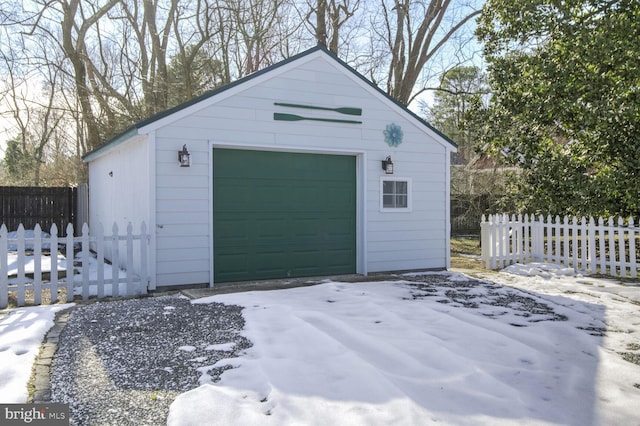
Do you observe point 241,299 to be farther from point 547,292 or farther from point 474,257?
point 474,257

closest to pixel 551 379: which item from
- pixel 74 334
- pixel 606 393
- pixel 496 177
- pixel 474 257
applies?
pixel 606 393

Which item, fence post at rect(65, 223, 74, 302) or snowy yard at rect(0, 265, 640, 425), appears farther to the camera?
fence post at rect(65, 223, 74, 302)

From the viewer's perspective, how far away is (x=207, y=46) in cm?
1828

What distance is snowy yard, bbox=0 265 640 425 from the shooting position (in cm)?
291

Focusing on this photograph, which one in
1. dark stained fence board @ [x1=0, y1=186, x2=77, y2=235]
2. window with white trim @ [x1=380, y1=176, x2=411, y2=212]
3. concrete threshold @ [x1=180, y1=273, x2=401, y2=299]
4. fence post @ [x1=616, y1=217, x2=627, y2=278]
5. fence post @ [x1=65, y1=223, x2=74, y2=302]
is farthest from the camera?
dark stained fence board @ [x1=0, y1=186, x2=77, y2=235]

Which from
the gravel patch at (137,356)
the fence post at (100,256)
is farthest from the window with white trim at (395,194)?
the fence post at (100,256)

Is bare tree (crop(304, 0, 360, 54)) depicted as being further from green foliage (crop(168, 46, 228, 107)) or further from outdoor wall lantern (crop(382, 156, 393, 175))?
outdoor wall lantern (crop(382, 156, 393, 175))

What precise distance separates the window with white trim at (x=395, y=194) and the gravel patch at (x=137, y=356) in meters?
3.95

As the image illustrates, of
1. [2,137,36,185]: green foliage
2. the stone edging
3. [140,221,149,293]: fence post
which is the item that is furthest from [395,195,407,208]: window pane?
[2,137,36,185]: green foliage

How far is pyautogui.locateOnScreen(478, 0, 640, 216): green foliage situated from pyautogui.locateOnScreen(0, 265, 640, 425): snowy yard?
4.67 m

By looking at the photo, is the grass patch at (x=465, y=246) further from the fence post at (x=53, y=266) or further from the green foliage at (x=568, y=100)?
the fence post at (x=53, y=266)

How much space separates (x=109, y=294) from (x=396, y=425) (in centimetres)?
536

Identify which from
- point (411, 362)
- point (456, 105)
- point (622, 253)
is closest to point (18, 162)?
point (456, 105)

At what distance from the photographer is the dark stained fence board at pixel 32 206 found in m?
14.2
